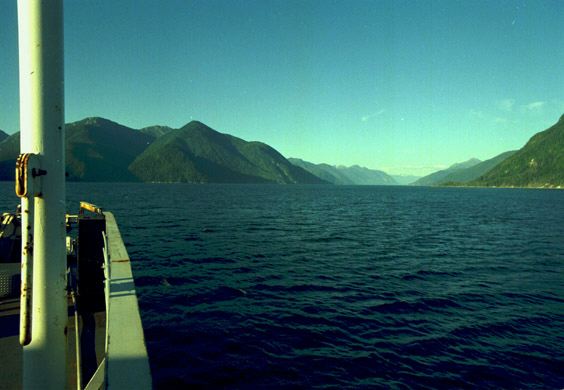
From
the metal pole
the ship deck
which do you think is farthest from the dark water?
the metal pole

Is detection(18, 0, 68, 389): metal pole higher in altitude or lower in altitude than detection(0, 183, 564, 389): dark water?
higher

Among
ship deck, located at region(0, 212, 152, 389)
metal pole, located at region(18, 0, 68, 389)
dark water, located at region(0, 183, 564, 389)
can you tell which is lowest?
dark water, located at region(0, 183, 564, 389)

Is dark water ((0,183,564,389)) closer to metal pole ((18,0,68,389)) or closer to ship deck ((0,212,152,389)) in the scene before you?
ship deck ((0,212,152,389))

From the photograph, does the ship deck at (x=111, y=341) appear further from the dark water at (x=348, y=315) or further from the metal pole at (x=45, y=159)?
the dark water at (x=348, y=315)

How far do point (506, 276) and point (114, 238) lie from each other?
24432 mm

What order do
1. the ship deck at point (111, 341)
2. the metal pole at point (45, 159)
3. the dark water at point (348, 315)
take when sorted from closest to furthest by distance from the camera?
the metal pole at point (45, 159) < the ship deck at point (111, 341) < the dark water at point (348, 315)

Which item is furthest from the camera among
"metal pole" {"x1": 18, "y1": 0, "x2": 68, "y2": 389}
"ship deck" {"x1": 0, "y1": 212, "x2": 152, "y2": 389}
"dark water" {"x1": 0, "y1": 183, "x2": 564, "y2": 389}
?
"dark water" {"x1": 0, "y1": 183, "x2": 564, "y2": 389}

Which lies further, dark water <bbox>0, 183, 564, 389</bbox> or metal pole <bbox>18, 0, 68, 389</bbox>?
→ dark water <bbox>0, 183, 564, 389</bbox>

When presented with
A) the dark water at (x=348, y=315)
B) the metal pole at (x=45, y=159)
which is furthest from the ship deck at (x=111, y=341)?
the dark water at (x=348, y=315)

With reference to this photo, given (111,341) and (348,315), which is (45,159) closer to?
(111,341)

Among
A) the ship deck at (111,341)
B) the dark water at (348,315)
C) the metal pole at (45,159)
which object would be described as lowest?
the dark water at (348,315)

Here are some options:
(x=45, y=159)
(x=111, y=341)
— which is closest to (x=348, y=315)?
(x=111, y=341)

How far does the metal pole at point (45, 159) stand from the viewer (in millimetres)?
3549

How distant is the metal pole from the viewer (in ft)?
11.6
